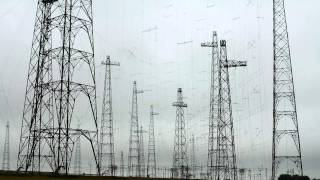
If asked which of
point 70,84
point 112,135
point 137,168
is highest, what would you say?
point 70,84

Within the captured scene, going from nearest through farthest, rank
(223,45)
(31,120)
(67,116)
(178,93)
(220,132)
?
1. (67,116)
2. (31,120)
3. (220,132)
4. (223,45)
5. (178,93)

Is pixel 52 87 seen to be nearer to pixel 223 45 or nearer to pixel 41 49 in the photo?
pixel 41 49

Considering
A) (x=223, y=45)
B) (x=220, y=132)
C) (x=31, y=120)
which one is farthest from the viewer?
(x=223, y=45)

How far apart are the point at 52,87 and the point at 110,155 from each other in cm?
3434

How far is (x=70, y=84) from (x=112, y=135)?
1316 inches

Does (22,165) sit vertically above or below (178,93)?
below

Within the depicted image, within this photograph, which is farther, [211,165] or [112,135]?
[112,135]

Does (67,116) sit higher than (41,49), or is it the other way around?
(41,49)

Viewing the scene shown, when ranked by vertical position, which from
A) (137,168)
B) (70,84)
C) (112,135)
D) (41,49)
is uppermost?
(41,49)

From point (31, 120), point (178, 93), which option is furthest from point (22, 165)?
point (178, 93)

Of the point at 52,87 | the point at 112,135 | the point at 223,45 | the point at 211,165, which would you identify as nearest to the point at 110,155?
the point at 112,135

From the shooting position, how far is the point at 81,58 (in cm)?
5047

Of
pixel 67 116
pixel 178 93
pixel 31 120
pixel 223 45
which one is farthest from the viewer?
pixel 178 93

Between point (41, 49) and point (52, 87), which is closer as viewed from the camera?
point (52, 87)
